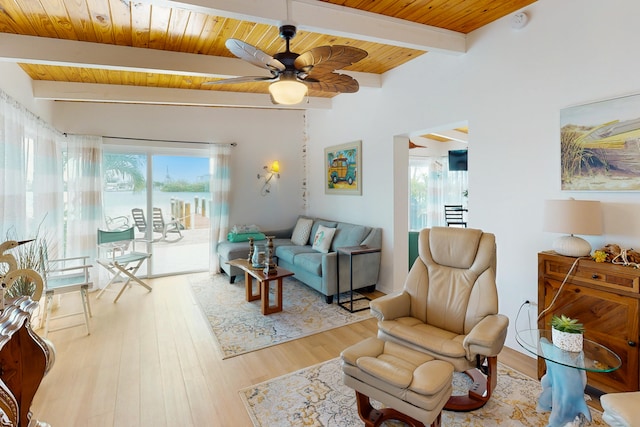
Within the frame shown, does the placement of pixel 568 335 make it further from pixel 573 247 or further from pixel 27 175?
pixel 27 175

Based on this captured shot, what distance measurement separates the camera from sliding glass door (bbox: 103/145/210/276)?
4.96 meters

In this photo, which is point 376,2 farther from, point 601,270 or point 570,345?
point 570,345

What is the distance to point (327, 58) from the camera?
2090 millimetres

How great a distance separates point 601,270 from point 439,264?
38.8 inches

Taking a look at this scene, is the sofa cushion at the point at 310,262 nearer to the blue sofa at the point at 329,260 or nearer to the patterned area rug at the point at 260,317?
the blue sofa at the point at 329,260

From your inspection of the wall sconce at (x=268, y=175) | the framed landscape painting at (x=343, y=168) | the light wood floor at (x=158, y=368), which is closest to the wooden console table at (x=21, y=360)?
the light wood floor at (x=158, y=368)

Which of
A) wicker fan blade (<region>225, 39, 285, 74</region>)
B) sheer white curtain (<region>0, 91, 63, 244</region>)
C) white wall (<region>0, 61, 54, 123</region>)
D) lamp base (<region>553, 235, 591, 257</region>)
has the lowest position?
lamp base (<region>553, 235, 591, 257</region>)

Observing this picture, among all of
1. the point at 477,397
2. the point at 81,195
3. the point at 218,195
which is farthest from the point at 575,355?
the point at 81,195

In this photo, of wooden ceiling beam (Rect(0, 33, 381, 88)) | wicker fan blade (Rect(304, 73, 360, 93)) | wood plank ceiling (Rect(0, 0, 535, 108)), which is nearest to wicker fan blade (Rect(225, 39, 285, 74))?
wicker fan blade (Rect(304, 73, 360, 93))

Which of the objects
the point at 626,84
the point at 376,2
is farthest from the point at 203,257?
the point at 626,84

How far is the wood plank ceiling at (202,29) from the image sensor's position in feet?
7.79

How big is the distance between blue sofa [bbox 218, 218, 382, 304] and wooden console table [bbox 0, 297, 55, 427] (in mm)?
2743

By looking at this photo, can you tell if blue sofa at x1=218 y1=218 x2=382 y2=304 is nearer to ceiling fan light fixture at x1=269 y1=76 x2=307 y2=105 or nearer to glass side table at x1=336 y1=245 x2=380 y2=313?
glass side table at x1=336 y1=245 x2=380 y2=313

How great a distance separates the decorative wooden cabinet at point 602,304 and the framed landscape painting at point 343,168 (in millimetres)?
2817
